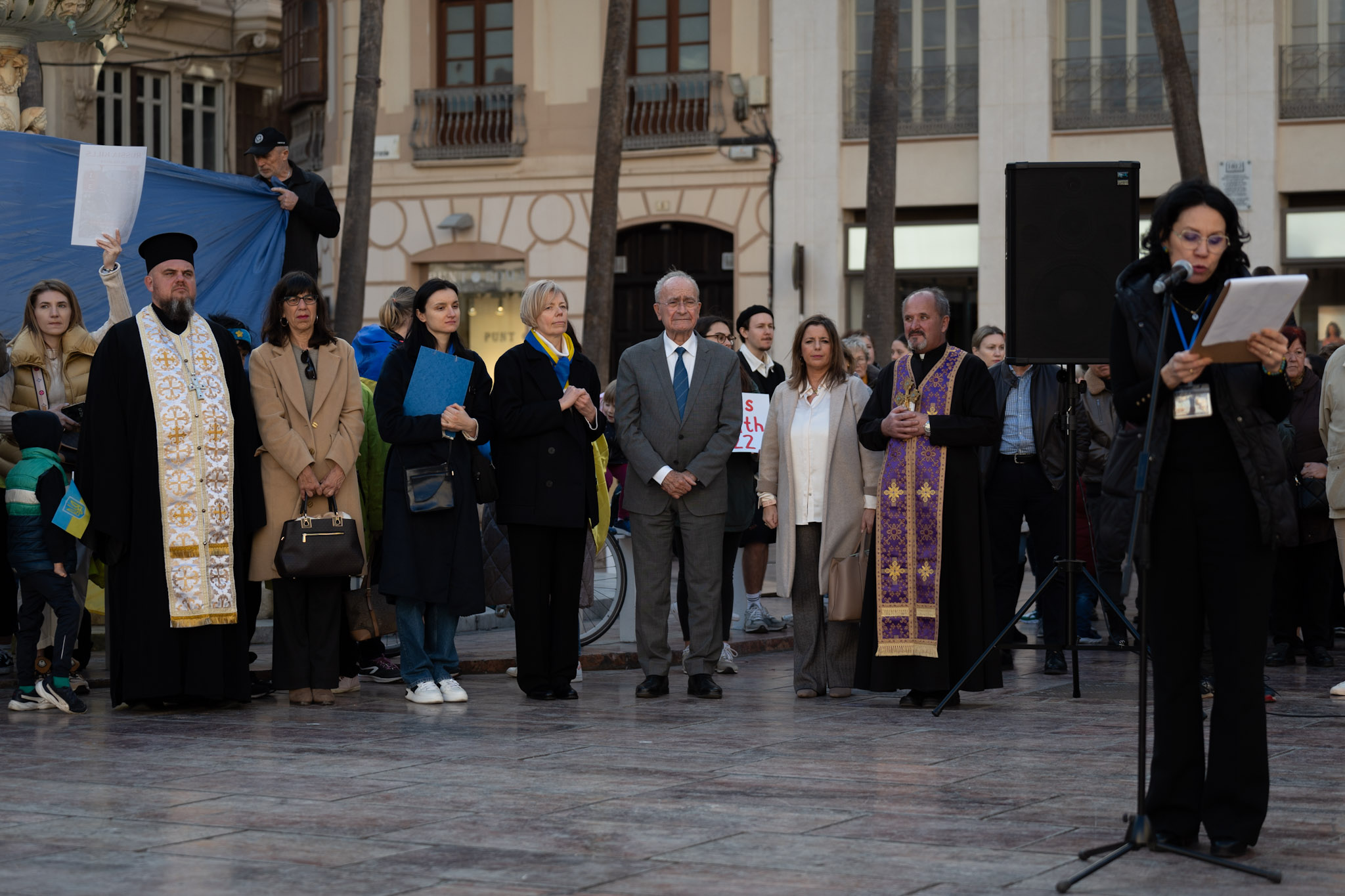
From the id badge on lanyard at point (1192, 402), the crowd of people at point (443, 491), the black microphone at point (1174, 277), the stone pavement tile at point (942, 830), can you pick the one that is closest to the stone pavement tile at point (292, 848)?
the stone pavement tile at point (942, 830)

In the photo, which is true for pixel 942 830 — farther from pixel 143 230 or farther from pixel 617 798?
pixel 143 230

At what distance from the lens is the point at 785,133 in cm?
2495

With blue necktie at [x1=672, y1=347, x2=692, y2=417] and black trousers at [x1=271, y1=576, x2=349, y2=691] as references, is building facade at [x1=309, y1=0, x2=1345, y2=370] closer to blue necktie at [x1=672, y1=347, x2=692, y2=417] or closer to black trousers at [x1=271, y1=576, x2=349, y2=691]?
blue necktie at [x1=672, y1=347, x2=692, y2=417]

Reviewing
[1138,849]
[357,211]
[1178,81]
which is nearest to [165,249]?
[1138,849]

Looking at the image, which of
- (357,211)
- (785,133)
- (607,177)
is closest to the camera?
(607,177)

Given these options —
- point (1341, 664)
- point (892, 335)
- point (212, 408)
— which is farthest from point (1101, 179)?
point (892, 335)

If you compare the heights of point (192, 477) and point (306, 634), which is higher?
point (192, 477)

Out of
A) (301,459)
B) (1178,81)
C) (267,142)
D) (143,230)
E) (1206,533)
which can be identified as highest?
(1178,81)

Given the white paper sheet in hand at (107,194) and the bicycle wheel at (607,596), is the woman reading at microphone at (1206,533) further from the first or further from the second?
the white paper sheet in hand at (107,194)

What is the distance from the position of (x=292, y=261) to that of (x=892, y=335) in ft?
35.5

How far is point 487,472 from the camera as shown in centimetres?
924

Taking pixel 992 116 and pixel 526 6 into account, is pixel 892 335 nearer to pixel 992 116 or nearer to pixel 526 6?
pixel 992 116

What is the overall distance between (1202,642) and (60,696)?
217 inches

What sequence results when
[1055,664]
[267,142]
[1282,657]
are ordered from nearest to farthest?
[1055,664], [1282,657], [267,142]
